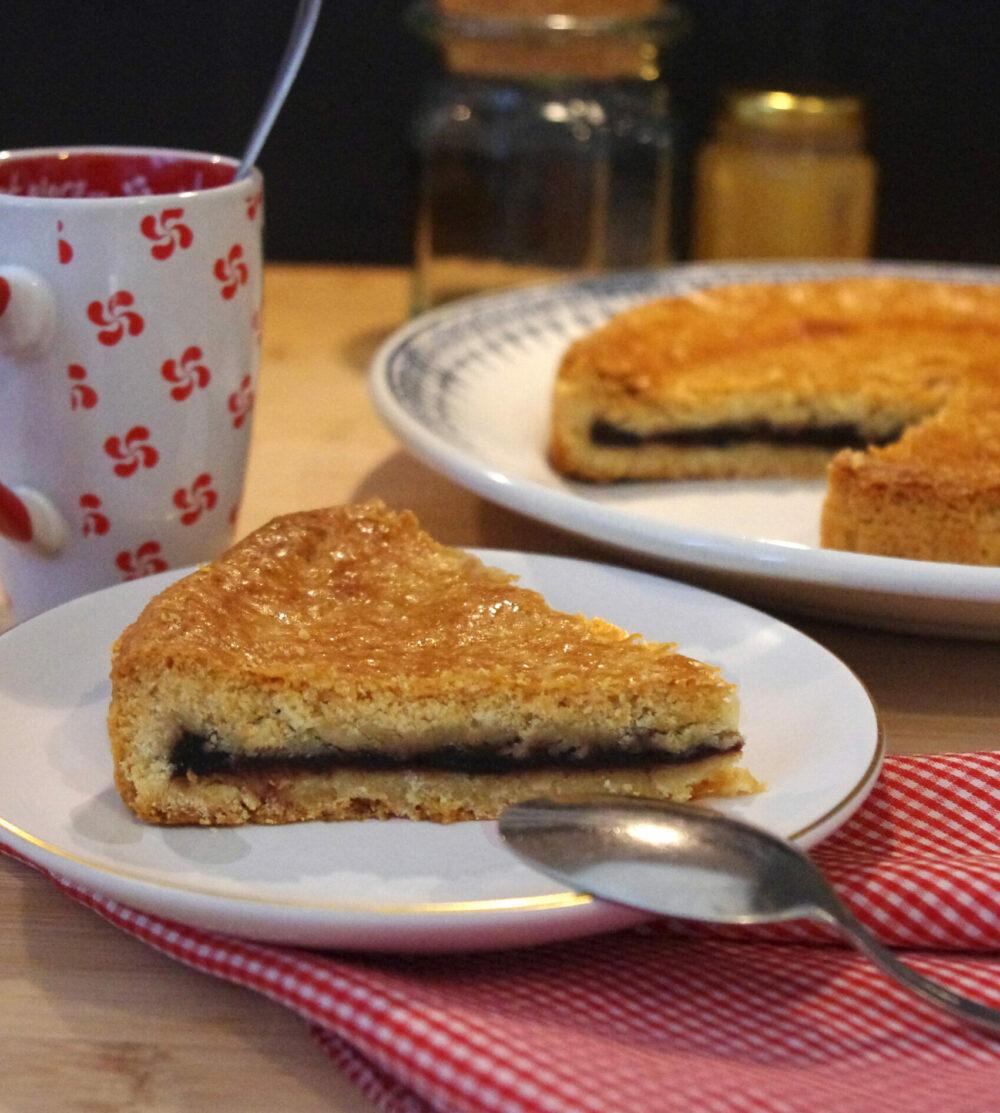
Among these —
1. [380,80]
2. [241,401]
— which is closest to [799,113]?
[380,80]

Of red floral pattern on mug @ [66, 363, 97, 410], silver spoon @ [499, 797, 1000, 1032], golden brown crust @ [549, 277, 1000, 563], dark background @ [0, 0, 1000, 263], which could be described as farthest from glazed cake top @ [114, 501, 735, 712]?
dark background @ [0, 0, 1000, 263]

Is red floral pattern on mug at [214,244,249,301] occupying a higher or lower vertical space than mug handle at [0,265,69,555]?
higher

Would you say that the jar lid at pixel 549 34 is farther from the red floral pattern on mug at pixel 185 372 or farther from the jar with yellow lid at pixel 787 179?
the red floral pattern on mug at pixel 185 372

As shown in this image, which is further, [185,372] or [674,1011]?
[185,372]

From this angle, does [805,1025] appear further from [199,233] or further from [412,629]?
[199,233]

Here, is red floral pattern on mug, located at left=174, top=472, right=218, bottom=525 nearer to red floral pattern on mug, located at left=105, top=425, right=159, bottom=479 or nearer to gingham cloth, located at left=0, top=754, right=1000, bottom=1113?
red floral pattern on mug, located at left=105, top=425, right=159, bottom=479

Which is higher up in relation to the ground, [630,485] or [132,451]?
[132,451]

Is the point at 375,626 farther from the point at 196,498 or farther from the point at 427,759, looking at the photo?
the point at 196,498
